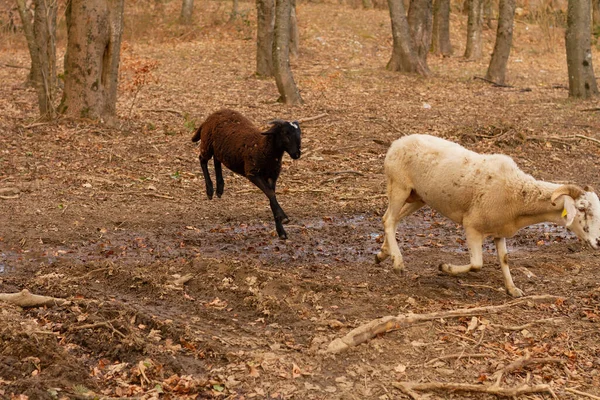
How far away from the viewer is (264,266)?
29.3 feet

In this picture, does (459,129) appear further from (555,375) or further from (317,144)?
(555,375)

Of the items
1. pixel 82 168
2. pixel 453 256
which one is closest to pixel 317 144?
pixel 82 168

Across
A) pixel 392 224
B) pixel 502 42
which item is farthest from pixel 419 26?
pixel 392 224

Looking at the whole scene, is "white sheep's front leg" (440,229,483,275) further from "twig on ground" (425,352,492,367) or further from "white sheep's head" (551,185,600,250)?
"twig on ground" (425,352,492,367)

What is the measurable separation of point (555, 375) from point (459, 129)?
10.6m

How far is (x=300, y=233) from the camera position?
35.2 feet

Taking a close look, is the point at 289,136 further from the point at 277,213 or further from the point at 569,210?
the point at 569,210

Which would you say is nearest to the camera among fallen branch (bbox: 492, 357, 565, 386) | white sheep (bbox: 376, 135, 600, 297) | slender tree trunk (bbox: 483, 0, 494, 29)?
fallen branch (bbox: 492, 357, 565, 386)

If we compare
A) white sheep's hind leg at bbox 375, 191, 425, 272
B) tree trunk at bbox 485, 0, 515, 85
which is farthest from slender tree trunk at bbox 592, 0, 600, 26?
white sheep's hind leg at bbox 375, 191, 425, 272

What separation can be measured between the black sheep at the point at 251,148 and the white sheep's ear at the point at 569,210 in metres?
3.65

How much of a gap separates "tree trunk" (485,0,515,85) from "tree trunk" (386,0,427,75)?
2.29 meters

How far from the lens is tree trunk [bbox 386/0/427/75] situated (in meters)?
24.9

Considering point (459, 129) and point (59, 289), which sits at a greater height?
point (59, 289)

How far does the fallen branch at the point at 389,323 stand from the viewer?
6.46m
